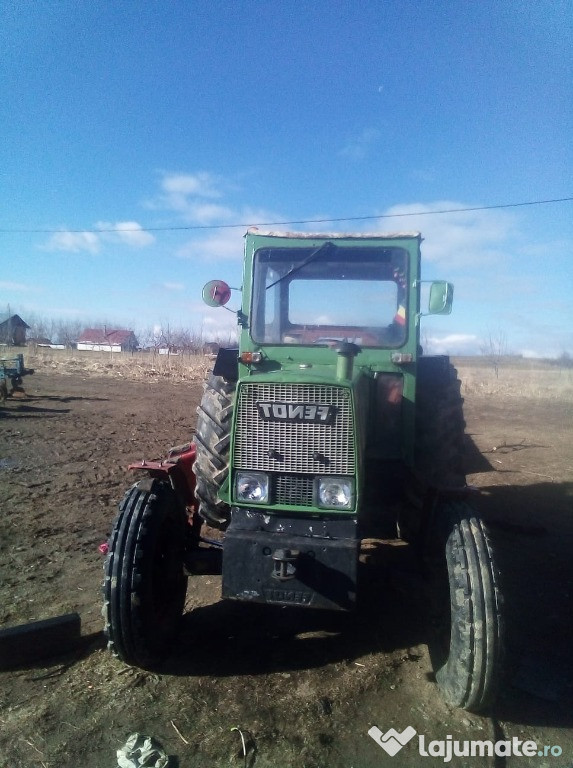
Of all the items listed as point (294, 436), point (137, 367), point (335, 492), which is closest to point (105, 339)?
point (137, 367)

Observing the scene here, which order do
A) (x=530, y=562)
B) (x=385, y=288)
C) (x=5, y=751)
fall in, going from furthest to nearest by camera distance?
(x=530, y=562), (x=385, y=288), (x=5, y=751)

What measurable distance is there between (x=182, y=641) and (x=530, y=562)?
11.4ft

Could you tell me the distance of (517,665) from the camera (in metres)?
3.60

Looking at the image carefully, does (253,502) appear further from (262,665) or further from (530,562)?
(530,562)

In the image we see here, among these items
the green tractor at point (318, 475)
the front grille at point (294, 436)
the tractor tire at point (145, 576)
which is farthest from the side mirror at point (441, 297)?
the tractor tire at point (145, 576)

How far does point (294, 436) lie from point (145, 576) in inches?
50.4

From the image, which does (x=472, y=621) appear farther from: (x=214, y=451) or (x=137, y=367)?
(x=137, y=367)

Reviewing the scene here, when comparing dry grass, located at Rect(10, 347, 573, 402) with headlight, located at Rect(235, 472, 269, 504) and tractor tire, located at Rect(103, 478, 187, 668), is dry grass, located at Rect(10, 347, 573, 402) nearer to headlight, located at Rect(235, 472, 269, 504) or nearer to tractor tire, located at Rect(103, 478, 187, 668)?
tractor tire, located at Rect(103, 478, 187, 668)

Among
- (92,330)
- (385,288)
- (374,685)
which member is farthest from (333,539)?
(92,330)

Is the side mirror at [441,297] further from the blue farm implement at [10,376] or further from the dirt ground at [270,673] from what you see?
the blue farm implement at [10,376]

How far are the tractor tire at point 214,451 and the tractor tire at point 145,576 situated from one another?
275mm

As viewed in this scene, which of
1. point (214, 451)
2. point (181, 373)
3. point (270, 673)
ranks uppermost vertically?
point (214, 451)

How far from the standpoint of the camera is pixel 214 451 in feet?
13.5

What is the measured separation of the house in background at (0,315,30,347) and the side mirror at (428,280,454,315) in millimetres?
53483
